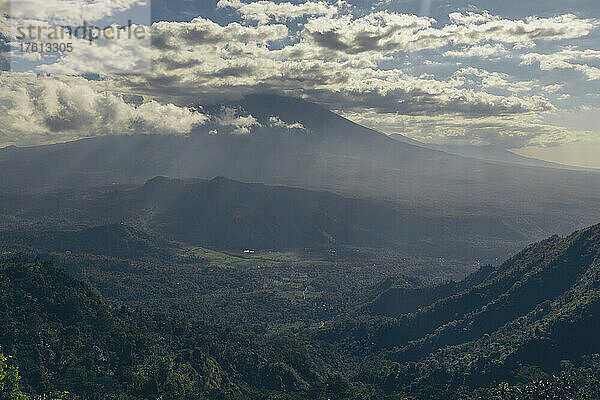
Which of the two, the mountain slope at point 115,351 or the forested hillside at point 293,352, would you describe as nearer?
the mountain slope at point 115,351

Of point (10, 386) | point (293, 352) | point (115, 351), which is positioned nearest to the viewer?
point (10, 386)

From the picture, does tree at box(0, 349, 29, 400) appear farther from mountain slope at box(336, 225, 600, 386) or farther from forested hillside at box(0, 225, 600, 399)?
mountain slope at box(336, 225, 600, 386)

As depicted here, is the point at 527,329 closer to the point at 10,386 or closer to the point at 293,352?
the point at 293,352

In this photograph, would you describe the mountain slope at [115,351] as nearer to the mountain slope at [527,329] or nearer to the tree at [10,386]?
the tree at [10,386]

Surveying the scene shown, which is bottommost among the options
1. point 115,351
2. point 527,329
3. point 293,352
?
point 293,352

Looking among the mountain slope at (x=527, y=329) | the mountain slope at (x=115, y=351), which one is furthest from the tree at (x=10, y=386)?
the mountain slope at (x=527, y=329)

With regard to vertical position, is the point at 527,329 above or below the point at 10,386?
below

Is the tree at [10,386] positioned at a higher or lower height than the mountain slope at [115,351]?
higher

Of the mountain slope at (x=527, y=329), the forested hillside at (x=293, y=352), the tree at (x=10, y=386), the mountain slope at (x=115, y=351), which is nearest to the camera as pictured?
the tree at (x=10, y=386)

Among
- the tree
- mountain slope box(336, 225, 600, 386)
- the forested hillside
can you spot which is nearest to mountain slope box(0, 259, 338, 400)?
the forested hillside

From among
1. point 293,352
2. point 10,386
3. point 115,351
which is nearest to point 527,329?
point 293,352

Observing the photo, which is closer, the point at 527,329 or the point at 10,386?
the point at 10,386
